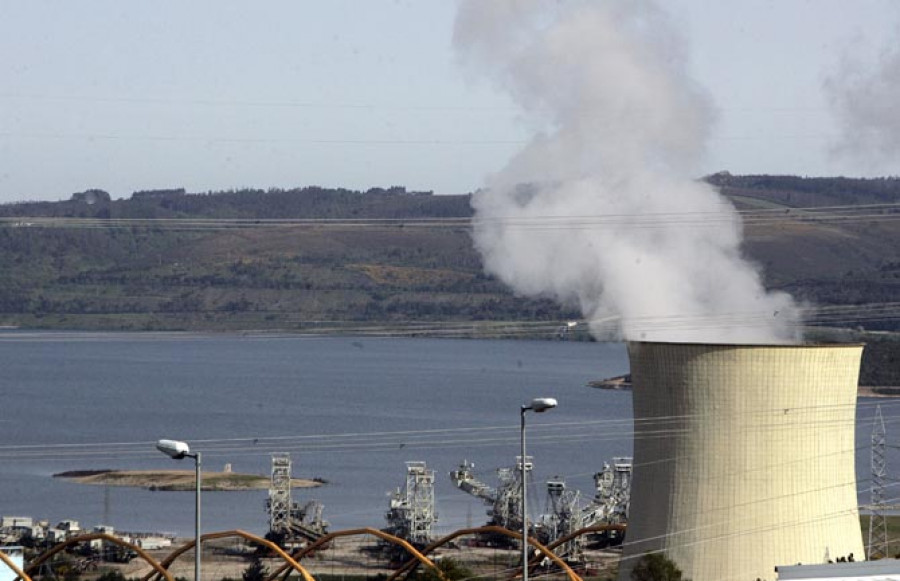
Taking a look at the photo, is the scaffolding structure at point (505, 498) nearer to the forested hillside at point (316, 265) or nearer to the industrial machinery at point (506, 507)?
the industrial machinery at point (506, 507)

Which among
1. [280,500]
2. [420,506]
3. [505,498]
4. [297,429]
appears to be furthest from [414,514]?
[297,429]

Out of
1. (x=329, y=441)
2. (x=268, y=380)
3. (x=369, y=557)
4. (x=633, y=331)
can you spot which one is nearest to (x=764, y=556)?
(x=633, y=331)

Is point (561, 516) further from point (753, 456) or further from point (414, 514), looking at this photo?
point (753, 456)

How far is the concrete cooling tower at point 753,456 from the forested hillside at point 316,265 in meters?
83.5

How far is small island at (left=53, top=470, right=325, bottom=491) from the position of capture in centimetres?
6500

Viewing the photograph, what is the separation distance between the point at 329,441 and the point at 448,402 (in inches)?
599

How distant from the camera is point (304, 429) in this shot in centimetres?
7750

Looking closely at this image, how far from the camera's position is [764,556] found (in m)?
22.5

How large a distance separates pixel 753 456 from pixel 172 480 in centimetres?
4778

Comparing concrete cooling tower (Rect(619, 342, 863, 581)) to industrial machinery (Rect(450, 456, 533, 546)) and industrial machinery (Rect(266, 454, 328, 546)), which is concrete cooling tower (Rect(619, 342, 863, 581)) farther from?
industrial machinery (Rect(266, 454, 328, 546))

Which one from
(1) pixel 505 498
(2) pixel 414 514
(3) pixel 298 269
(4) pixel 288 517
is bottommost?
(2) pixel 414 514

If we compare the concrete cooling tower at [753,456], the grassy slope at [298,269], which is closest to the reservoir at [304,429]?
the grassy slope at [298,269]

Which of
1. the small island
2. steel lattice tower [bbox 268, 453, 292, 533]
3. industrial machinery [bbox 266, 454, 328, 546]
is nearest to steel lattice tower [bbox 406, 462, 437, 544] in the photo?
industrial machinery [bbox 266, 454, 328, 546]

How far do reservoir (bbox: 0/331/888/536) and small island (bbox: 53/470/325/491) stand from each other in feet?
3.76
